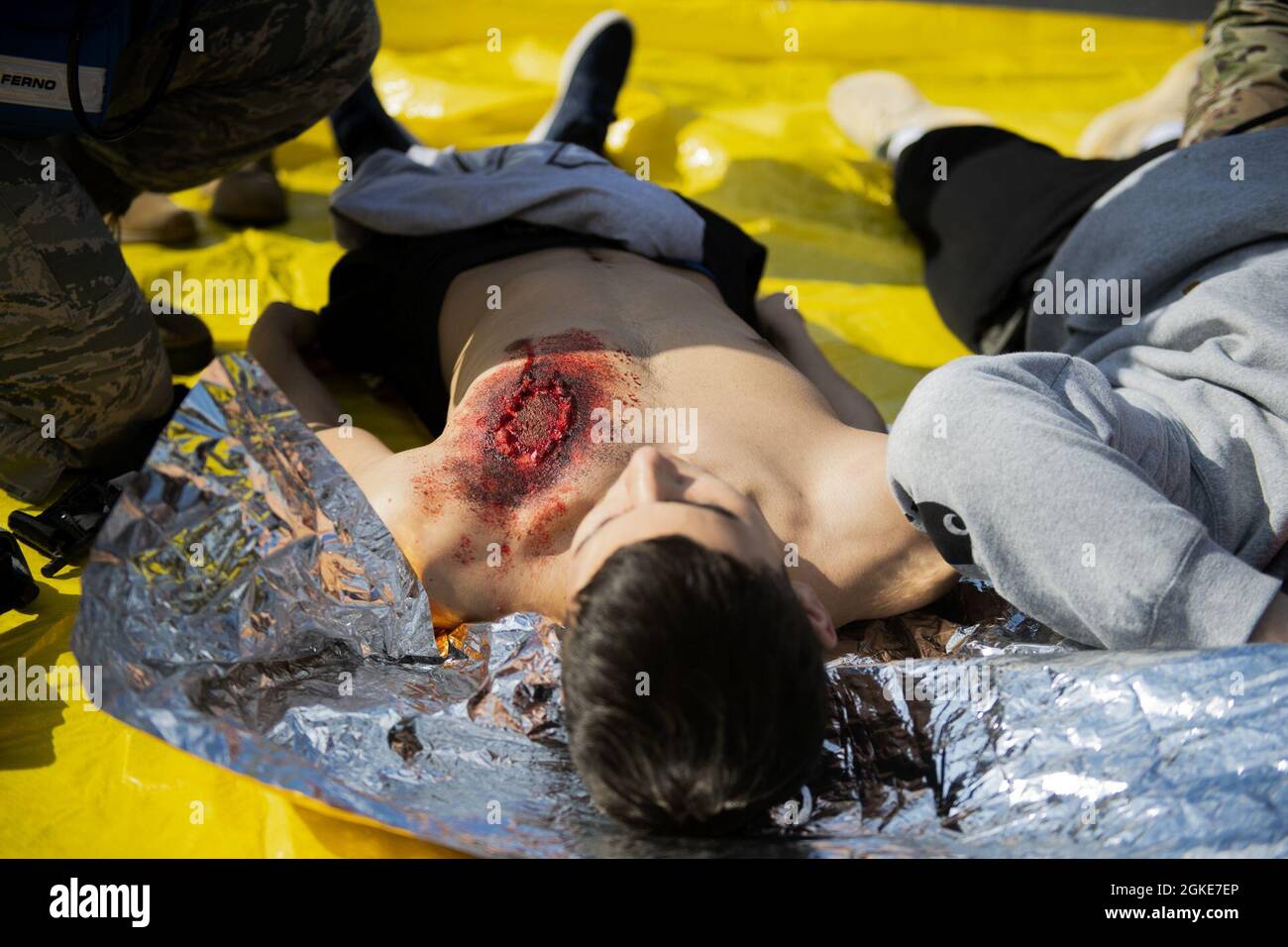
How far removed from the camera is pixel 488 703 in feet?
3.72

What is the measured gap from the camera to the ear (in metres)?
1.09

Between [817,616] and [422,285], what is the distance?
31.2 inches

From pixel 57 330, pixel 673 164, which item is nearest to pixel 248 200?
pixel 57 330

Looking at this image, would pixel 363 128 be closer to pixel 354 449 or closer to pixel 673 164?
pixel 673 164

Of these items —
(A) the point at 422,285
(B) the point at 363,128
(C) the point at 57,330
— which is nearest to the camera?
(C) the point at 57,330

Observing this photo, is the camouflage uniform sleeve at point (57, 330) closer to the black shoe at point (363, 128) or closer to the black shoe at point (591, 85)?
the black shoe at point (363, 128)

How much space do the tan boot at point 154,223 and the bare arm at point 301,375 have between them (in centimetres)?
39

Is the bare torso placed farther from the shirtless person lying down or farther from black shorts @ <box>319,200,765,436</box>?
black shorts @ <box>319,200,765,436</box>

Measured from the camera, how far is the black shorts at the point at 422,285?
5.11 feet

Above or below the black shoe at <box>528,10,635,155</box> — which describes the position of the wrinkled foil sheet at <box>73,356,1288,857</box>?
below

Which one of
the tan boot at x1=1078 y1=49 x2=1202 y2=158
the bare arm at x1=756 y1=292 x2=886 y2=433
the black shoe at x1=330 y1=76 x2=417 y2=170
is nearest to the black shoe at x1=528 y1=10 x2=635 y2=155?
the black shoe at x1=330 y1=76 x2=417 y2=170

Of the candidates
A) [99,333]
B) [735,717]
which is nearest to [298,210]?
[99,333]

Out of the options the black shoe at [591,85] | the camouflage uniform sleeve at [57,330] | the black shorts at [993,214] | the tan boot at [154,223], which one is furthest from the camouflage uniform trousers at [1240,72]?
the tan boot at [154,223]

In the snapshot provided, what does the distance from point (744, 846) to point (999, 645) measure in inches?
17.2
